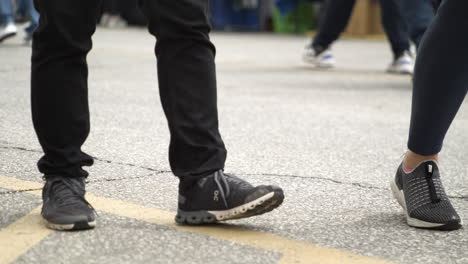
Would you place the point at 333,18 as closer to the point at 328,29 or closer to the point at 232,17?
the point at 328,29

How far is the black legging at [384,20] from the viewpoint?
7098mm

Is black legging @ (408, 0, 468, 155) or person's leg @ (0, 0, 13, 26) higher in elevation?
black legging @ (408, 0, 468, 155)

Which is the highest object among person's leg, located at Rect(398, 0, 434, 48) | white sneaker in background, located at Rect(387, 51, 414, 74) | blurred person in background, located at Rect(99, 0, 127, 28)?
person's leg, located at Rect(398, 0, 434, 48)

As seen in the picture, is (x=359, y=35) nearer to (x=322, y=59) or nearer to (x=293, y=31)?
(x=293, y=31)

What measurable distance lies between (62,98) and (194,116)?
32 cm

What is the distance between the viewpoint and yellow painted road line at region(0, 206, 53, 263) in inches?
75.3

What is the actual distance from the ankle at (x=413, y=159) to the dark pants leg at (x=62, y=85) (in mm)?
840

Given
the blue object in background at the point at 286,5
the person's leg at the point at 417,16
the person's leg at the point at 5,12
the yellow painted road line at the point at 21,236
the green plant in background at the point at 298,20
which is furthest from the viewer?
the green plant in background at the point at 298,20

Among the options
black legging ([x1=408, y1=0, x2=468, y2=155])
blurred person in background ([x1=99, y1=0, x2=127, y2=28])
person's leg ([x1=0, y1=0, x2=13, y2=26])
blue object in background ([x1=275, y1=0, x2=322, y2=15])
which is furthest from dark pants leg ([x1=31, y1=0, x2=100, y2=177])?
blurred person in background ([x1=99, y1=0, x2=127, y2=28])

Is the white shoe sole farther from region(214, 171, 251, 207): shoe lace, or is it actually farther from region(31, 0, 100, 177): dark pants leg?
region(214, 171, 251, 207): shoe lace

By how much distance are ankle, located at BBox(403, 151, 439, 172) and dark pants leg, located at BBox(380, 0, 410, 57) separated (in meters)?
4.87

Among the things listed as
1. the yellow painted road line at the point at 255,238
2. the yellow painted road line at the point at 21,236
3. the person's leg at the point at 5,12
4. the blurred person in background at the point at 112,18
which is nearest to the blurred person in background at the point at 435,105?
the yellow painted road line at the point at 255,238

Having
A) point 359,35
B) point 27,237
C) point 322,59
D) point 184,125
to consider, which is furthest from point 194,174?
point 359,35

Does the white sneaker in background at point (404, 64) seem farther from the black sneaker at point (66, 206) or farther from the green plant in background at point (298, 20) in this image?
the green plant in background at point (298, 20)
